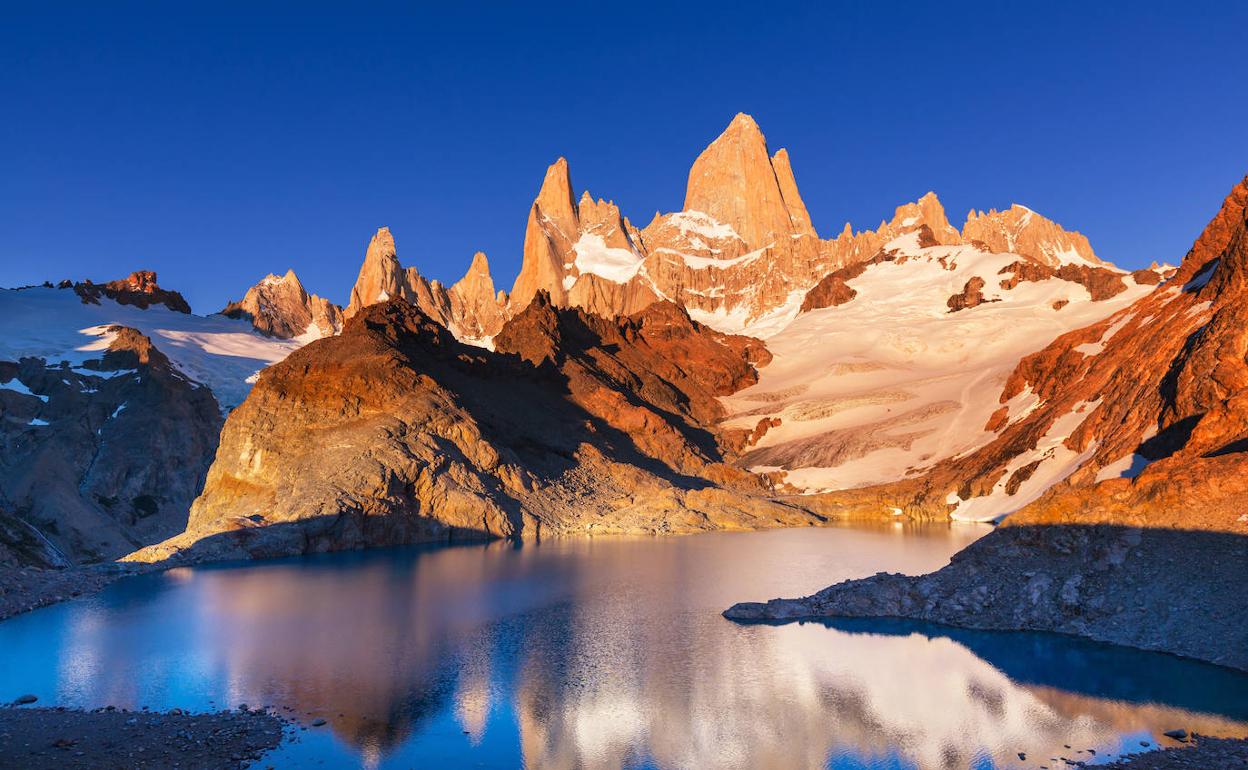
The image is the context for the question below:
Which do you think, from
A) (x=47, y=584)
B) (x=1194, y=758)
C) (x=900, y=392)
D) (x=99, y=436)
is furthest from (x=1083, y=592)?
Result: (x=900, y=392)

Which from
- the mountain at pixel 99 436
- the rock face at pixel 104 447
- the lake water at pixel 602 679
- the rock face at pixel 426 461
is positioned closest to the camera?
the lake water at pixel 602 679

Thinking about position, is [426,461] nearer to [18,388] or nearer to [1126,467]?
[1126,467]

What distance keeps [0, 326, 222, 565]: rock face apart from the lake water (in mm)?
63277

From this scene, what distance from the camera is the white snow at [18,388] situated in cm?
12169

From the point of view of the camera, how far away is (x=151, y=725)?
2155cm

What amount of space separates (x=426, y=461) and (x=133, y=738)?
5973 centimetres

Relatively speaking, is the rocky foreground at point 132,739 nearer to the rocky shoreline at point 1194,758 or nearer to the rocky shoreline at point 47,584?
the rocky shoreline at point 1194,758

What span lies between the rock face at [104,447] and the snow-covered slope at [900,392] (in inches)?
3440

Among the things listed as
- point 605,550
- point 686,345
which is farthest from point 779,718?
point 686,345

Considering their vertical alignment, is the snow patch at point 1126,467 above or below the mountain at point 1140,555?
above

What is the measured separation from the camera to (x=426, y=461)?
79688mm

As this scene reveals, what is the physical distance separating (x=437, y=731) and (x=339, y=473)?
56.5m

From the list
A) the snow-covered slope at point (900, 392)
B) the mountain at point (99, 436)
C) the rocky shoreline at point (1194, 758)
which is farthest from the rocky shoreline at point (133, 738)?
the snow-covered slope at point (900, 392)

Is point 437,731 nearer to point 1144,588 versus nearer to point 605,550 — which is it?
point 1144,588
